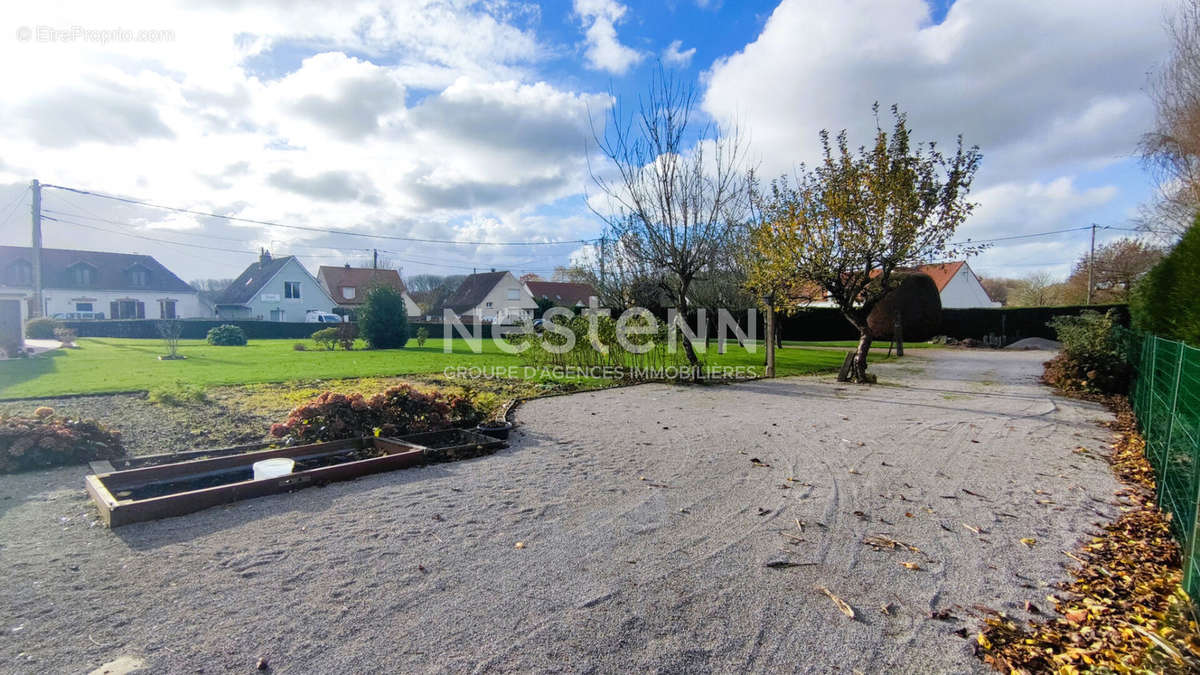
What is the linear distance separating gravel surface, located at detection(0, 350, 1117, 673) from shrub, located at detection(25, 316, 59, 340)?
25.3 metres

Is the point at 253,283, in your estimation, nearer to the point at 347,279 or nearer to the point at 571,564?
the point at 347,279

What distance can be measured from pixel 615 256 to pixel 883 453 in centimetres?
1462

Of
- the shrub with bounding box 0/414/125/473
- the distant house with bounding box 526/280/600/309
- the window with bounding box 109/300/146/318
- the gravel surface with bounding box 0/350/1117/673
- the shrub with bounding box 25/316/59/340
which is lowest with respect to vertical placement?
the gravel surface with bounding box 0/350/1117/673

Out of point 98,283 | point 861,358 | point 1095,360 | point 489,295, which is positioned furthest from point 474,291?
point 1095,360

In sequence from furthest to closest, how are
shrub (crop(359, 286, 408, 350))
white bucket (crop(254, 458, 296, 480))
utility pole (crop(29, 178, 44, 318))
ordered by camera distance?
utility pole (crop(29, 178, 44, 318))
shrub (crop(359, 286, 408, 350))
white bucket (crop(254, 458, 296, 480))

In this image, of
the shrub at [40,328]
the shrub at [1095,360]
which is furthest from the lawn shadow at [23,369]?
the shrub at [1095,360]

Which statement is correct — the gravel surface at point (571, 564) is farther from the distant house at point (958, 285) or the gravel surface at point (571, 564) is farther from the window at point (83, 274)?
the window at point (83, 274)

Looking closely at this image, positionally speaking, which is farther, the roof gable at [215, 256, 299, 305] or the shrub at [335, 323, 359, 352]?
the roof gable at [215, 256, 299, 305]

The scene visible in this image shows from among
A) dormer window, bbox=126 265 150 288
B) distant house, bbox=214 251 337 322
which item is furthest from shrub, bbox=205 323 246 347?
dormer window, bbox=126 265 150 288

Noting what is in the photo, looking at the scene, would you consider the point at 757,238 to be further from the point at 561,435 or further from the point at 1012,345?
the point at 1012,345

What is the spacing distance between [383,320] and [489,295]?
23.1m

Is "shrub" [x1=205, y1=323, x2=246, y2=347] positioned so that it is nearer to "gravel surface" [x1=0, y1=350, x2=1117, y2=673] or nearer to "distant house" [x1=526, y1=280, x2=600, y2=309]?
"gravel surface" [x1=0, y1=350, x2=1117, y2=673]

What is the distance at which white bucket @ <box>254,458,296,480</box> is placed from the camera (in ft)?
15.9

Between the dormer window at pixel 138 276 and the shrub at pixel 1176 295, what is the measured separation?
153 feet
